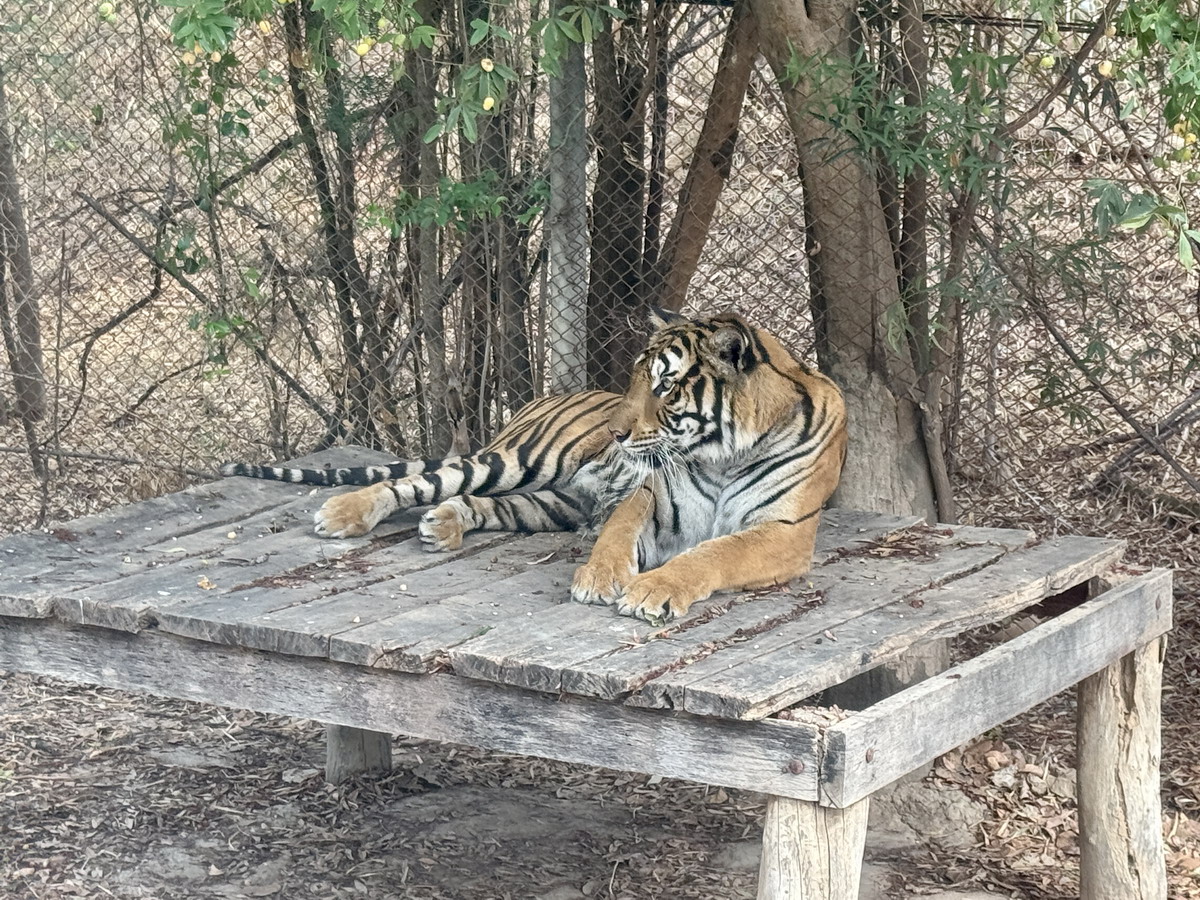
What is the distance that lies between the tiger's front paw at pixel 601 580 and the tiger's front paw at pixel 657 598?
5 centimetres

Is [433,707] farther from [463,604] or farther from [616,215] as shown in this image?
[616,215]

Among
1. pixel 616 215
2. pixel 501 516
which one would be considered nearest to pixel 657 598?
pixel 501 516

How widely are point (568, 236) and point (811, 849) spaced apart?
2.62m

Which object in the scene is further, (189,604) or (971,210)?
(971,210)

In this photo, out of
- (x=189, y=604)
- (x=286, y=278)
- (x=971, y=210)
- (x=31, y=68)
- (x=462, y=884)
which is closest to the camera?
(x=189, y=604)

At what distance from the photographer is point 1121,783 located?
135 inches

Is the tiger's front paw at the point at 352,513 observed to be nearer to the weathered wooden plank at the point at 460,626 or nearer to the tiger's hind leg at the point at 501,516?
the tiger's hind leg at the point at 501,516

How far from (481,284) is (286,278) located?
881mm

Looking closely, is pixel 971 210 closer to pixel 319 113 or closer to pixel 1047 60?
pixel 1047 60

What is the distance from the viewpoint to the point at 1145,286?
17.3 feet

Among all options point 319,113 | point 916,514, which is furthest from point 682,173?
point 916,514

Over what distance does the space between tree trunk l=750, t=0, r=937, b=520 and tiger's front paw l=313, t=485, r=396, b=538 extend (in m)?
1.37

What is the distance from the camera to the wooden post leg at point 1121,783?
11.2 feet

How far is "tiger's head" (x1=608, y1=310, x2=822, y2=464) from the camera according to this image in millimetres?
3449
